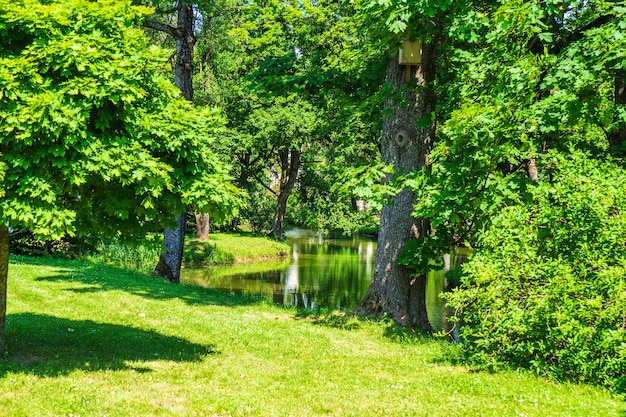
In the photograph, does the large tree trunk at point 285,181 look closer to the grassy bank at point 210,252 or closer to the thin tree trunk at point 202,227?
the grassy bank at point 210,252

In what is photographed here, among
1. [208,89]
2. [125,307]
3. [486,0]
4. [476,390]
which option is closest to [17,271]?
[125,307]

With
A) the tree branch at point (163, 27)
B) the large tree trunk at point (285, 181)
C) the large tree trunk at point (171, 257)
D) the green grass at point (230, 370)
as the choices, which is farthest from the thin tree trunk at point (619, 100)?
the large tree trunk at point (285, 181)

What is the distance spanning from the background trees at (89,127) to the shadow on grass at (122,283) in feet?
23.8

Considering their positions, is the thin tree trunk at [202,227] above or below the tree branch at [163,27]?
below

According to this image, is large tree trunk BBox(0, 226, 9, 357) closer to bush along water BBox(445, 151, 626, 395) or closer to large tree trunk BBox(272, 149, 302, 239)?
bush along water BBox(445, 151, 626, 395)

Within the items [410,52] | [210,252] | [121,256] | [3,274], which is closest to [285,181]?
[210,252]

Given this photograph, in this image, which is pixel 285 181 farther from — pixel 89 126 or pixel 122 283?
pixel 89 126

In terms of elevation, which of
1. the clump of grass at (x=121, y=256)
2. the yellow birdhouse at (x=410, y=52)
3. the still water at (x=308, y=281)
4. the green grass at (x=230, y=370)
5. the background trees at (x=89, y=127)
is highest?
the yellow birdhouse at (x=410, y=52)

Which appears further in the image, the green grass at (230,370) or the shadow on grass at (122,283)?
the shadow on grass at (122,283)

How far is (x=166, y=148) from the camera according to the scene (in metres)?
7.23

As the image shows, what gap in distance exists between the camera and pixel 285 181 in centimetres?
4494

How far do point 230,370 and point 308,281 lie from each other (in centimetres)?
2227

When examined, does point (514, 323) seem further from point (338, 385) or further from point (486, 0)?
point (486, 0)

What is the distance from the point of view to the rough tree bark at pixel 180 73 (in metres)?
19.3
